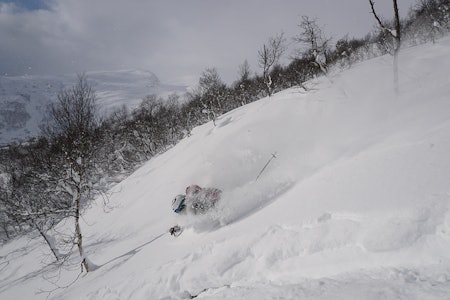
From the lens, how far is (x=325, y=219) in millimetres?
6043

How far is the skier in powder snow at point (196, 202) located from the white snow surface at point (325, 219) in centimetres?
39

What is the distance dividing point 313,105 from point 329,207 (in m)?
11.8

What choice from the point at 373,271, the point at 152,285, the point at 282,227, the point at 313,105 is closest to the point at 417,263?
the point at 373,271

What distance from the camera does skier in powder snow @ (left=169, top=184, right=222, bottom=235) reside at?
34.1 ft

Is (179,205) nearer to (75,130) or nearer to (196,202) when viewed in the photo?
(196,202)

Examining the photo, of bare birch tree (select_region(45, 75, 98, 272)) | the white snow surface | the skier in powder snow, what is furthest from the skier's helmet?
bare birch tree (select_region(45, 75, 98, 272))

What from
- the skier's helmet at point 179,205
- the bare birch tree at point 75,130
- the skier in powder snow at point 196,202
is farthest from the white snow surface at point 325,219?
the bare birch tree at point 75,130

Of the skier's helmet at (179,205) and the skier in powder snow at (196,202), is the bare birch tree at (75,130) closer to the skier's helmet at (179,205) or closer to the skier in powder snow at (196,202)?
the skier's helmet at (179,205)

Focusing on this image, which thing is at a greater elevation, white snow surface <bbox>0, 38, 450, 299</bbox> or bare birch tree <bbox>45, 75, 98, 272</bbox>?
bare birch tree <bbox>45, 75, 98, 272</bbox>

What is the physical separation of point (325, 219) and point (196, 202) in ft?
19.6

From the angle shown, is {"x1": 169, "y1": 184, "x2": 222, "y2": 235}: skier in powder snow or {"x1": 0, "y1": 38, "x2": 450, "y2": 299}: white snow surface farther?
{"x1": 169, "y1": 184, "x2": 222, "y2": 235}: skier in powder snow

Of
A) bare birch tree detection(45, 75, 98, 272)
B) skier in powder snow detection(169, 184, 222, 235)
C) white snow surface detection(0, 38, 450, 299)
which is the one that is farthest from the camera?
bare birch tree detection(45, 75, 98, 272)

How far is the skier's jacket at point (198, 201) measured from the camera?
10445 mm

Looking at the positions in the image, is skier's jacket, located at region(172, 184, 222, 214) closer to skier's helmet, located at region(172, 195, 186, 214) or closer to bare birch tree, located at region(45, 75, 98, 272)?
skier's helmet, located at region(172, 195, 186, 214)
